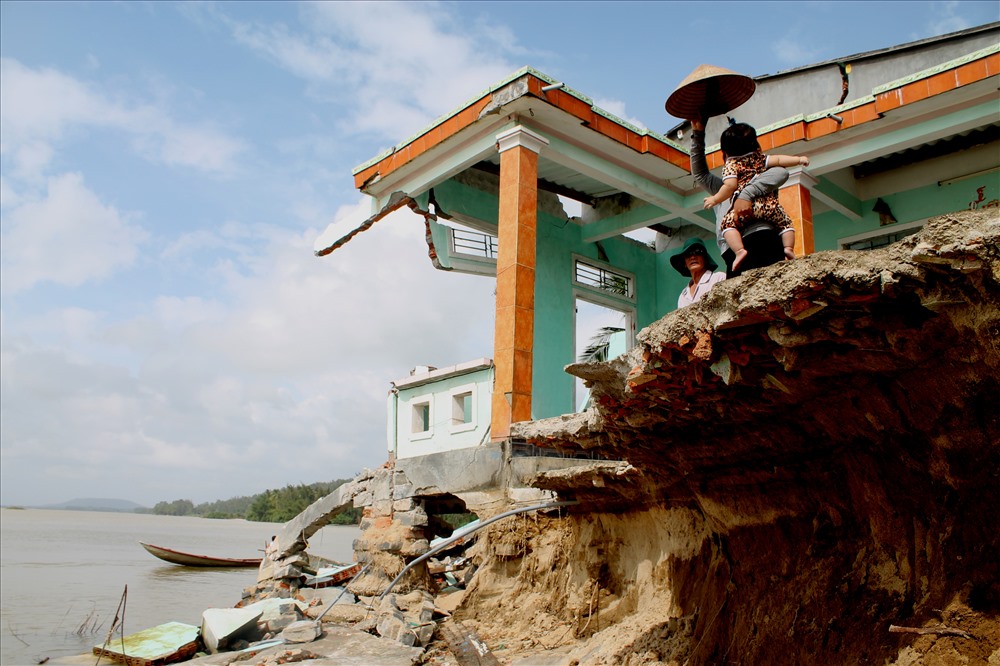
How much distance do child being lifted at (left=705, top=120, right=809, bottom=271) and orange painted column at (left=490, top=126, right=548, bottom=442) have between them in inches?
202

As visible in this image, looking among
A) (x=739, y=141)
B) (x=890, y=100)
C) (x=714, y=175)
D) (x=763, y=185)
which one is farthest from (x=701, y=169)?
(x=890, y=100)

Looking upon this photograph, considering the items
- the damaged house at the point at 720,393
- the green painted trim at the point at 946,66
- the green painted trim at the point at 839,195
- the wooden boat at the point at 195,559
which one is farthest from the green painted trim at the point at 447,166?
the wooden boat at the point at 195,559

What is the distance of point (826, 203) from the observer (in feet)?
38.0

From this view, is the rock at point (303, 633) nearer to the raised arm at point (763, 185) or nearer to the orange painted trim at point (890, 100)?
the raised arm at point (763, 185)

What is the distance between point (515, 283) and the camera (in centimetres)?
975

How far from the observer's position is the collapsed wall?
10.2 feet

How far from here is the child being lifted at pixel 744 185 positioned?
435 centimetres

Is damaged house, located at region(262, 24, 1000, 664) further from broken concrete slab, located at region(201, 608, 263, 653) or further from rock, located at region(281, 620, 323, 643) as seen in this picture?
broken concrete slab, located at region(201, 608, 263, 653)

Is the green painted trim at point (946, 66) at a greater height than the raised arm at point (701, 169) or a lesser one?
greater

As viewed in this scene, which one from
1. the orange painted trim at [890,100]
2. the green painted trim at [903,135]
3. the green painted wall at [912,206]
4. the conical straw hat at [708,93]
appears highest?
the orange painted trim at [890,100]

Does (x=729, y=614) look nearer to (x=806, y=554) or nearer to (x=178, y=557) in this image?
(x=806, y=554)

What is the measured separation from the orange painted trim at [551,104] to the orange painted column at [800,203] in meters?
1.67

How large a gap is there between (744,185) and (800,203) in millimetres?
6828

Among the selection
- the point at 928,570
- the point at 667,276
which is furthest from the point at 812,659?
the point at 667,276
